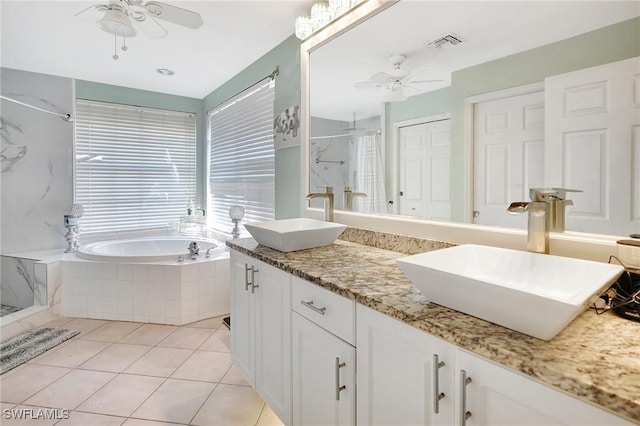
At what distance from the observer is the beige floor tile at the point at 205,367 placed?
2109 mm

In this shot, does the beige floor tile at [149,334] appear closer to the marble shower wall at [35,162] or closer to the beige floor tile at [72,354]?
the beige floor tile at [72,354]

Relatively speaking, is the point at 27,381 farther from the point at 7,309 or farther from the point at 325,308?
the point at 325,308

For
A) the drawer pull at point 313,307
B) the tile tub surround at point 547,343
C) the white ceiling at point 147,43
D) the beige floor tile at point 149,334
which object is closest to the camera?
the tile tub surround at point 547,343

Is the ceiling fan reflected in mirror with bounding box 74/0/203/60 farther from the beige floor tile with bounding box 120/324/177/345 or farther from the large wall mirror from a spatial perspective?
the beige floor tile with bounding box 120/324/177/345

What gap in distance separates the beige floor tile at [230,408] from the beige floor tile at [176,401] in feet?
0.17

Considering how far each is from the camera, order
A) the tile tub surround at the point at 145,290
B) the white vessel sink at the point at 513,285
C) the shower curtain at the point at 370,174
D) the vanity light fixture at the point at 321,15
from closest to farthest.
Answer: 1. the white vessel sink at the point at 513,285
2. the shower curtain at the point at 370,174
3. the vanity light fixture at the point at 321,15
4. the tile tub surround at the point at 145,290

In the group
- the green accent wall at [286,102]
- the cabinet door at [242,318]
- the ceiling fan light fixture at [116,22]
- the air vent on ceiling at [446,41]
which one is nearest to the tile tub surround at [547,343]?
the cabinet door at [242,318]

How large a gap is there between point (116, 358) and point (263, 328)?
139cm

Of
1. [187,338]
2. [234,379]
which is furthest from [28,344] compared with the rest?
[234,379]

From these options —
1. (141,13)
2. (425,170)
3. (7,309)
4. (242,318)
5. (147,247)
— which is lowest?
(7,309)

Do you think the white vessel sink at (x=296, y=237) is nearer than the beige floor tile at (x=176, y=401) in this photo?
Yes

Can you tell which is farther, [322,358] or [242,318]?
[242,318]

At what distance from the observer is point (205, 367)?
2.22 metres

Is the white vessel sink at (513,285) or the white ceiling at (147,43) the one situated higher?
the white ceiling at (147,43)
